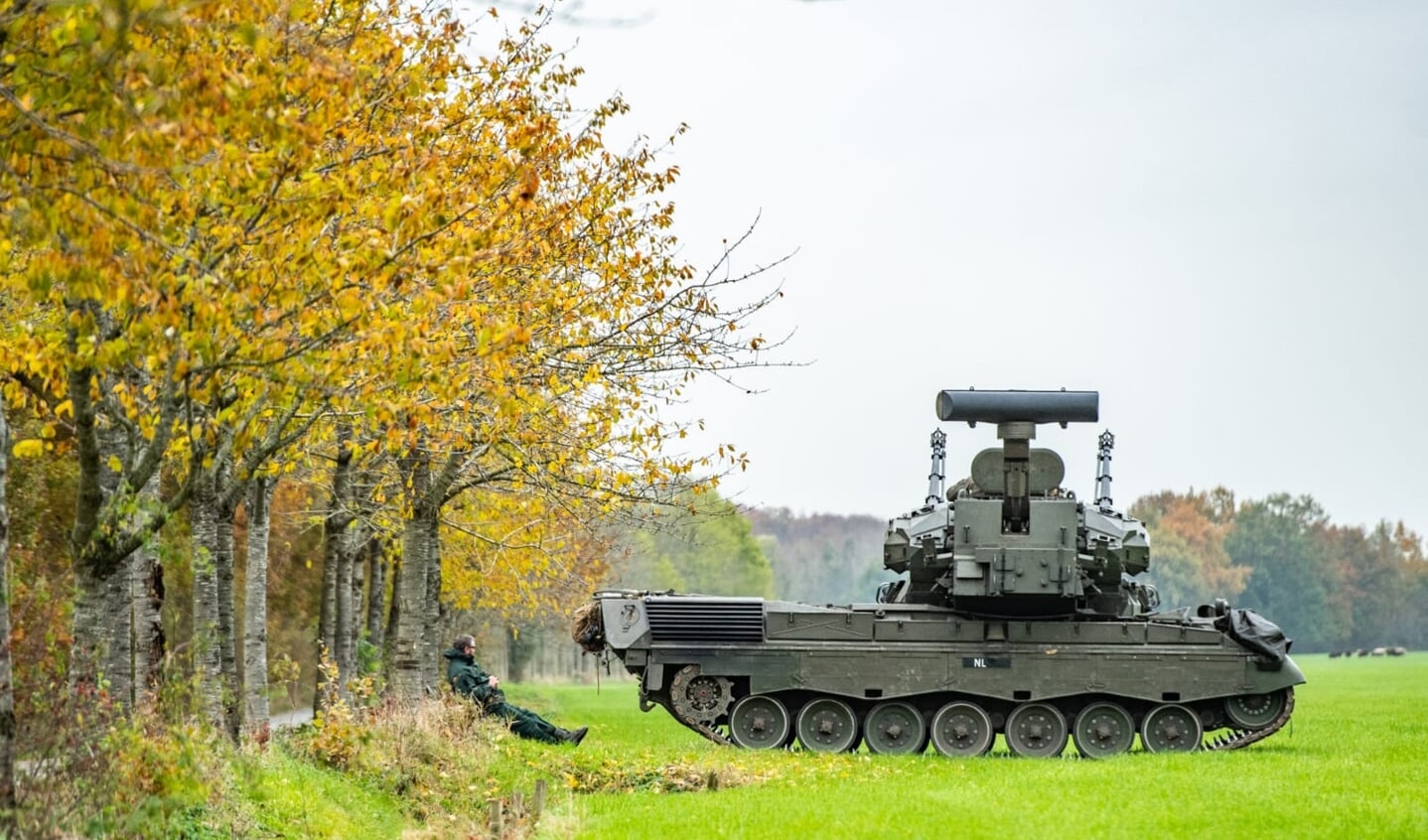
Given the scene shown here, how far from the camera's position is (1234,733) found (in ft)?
80.7

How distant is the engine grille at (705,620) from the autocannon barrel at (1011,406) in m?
3.90

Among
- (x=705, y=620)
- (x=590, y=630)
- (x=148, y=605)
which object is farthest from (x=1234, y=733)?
(x=148, y=605)

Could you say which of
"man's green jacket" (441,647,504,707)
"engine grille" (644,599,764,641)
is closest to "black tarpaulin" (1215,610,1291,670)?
"engine grille" (644,599,764,641)

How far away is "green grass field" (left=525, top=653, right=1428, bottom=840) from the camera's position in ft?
45.0

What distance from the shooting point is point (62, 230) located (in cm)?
1018

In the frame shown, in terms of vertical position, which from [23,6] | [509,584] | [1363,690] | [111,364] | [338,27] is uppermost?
[338,27]

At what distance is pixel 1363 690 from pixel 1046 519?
29.1 metres

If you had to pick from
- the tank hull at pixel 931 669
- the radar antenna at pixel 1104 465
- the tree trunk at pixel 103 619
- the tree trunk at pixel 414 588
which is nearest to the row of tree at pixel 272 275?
the tree trunk at pixel 103 619

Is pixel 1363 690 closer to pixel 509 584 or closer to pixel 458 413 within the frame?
pixel 509 584

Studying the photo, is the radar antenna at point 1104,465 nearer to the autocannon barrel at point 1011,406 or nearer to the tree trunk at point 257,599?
the autocannon barrel at point 1011,406

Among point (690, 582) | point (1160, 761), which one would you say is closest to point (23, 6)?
point (1160, 761)

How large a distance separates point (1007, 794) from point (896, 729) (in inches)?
336

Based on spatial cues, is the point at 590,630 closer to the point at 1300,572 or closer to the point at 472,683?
the point at 472,683

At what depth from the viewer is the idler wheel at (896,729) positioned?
80.6 feet
